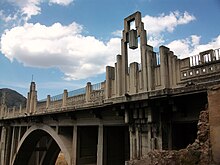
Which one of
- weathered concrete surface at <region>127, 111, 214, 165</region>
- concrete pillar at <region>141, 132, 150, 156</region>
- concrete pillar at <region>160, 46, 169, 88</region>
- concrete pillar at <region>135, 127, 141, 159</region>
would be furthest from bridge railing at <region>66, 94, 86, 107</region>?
weathered concrete surface at <region>127, 111, 214, 165</region>

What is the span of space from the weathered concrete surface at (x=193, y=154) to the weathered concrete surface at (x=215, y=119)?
7.8 inches

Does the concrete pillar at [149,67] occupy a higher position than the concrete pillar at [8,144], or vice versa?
the concrete pillar at [149,67]

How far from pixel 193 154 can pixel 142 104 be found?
418 cm

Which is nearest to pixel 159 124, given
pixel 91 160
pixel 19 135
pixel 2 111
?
pixel 91 160

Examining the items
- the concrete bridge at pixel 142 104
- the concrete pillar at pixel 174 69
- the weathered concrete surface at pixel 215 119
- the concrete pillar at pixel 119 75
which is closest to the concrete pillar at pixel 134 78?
the concrete bridge at pixel 142 104

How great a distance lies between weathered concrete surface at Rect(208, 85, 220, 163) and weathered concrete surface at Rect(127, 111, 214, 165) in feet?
0.65

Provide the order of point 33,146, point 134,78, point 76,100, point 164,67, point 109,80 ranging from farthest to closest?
1. point 33,146
2. point 76,100
3. point 109,80
4. point 134,78
5. point 164,67

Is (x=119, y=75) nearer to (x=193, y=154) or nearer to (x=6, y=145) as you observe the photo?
(x=193, y=154)

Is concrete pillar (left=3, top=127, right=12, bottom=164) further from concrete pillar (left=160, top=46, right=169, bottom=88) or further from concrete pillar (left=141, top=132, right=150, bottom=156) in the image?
concrete pillar (left=160, top=46, right=169, bottom=88)

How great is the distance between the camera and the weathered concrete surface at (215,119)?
6.59 m

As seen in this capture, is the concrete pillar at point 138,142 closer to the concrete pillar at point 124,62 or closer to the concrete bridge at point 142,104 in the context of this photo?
the concrete bridge at point 142,104

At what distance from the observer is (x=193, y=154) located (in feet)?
22.4

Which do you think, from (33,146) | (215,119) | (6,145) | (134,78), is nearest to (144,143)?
(134,78)

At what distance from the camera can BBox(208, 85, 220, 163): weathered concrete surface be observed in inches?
260
